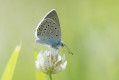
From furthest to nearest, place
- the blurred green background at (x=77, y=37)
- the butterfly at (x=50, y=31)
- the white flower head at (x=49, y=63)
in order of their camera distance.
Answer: the blurred green background at (x=77, y=37), the butterfly at (x=50, y=31), the white flower head at (x=49, y=63)

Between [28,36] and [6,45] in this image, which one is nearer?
[6,45]

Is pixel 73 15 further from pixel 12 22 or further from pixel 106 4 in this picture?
pixel 12 22

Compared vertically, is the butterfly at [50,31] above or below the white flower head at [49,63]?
above

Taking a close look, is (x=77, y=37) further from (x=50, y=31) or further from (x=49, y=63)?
(x=49, y=63)

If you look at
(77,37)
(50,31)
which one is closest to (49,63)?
(50,31)

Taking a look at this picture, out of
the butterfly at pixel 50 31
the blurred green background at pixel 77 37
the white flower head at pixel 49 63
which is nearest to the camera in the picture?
the white flower head at pixel 49 63

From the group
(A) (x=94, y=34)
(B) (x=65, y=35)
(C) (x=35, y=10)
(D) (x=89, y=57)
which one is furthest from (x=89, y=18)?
(C) (x=35, y=10)
